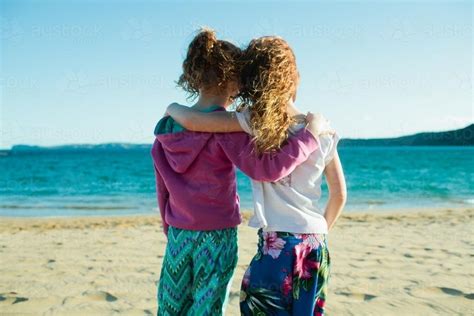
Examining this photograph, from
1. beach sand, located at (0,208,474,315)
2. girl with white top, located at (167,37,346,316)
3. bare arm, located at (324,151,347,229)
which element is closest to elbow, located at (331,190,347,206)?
bare arm, located at (324,151,347,229)

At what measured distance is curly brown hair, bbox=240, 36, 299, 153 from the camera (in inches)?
78.5

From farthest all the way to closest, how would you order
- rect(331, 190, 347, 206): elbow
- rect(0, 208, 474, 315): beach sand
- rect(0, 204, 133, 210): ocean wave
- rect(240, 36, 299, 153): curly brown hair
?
rect(0, 204, 133, 210): ocean wave
rect(0, 208, 474, 315): beach sand
rect(331, 190, 347, 206): elbow
rect(240, 36, 299, 153): curly brown hair

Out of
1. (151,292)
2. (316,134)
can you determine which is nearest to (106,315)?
(151,292)

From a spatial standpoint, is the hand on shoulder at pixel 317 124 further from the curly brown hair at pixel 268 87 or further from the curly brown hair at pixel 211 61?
the curly brown hair at pixel 211 61

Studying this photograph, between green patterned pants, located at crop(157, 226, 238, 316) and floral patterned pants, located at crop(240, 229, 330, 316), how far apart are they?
122 mm

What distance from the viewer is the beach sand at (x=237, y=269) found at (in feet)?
11.9

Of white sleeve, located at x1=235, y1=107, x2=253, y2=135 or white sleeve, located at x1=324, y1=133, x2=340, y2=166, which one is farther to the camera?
white sleeve, located at x1=324, y1=133, x2=340, y2=166

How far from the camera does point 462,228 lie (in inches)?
286

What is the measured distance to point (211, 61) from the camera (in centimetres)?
216

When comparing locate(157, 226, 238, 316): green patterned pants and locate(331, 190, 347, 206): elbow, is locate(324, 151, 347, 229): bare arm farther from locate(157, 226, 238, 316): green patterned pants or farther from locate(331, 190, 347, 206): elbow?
locate(157, 226, 238, 316): green patterned pants

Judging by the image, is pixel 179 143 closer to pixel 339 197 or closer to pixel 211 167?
pixel 211 167

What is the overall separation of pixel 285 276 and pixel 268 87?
29.8 inches

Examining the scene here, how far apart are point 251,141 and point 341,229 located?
5.68m

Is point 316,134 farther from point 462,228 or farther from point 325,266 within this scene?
point 462,228
